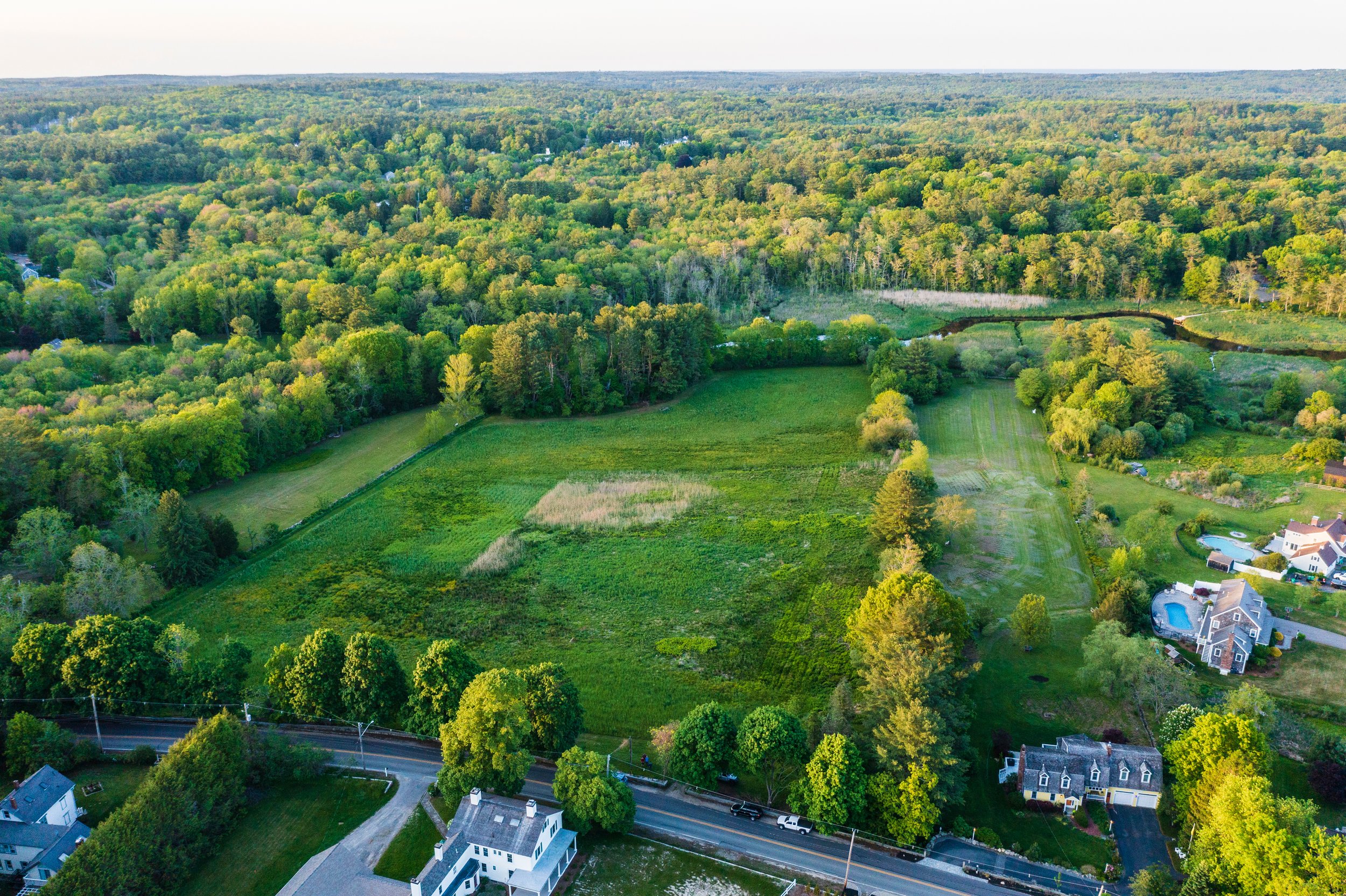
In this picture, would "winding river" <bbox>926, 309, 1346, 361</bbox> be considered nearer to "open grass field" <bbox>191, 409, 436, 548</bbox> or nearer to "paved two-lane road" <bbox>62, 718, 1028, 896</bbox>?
"open grass field" <bbox>191, 409, 436, 548</bbox>

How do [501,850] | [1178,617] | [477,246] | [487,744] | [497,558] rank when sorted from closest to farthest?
[501,850] → [487,744] → [1178,617] → [497,558] → [477,246]

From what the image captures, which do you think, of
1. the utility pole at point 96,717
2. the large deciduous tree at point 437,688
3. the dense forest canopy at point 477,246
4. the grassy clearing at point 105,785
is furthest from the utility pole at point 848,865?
the dense forest canopy at point 477,246

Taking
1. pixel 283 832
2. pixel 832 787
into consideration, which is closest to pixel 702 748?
pixel 832 787

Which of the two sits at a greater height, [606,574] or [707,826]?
[606,574]

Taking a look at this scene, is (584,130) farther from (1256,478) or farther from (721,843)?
(721,843)

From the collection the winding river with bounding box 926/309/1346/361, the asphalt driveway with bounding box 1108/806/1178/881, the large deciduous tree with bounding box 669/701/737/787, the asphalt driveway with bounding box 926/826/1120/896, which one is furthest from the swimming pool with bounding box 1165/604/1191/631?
the winding river with bounding box 926/309/1346/361

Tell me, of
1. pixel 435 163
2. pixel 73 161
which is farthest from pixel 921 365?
pixel 73 161

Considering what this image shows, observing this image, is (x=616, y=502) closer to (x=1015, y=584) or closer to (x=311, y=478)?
(x=311, y=478)
